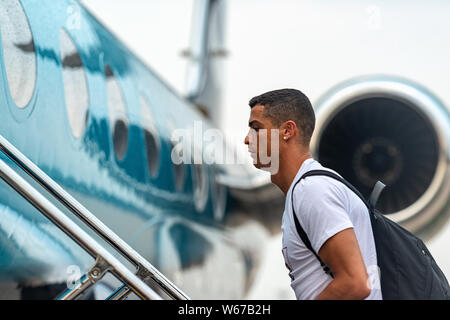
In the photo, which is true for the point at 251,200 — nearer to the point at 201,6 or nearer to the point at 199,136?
the point at 199,136

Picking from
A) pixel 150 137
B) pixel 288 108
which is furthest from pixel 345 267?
pixel 150 137

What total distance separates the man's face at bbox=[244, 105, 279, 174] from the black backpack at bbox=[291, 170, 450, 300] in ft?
0.64

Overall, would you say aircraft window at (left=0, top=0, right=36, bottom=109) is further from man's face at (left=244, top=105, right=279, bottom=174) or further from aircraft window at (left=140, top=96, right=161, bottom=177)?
aircraft window at (left=140, top=96, right=161, bottom=177)

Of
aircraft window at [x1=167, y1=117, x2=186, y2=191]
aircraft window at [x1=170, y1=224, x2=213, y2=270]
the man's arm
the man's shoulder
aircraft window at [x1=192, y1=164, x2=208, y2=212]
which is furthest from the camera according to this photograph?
aircraft window at [x1=192, y1=164, x2=208, y2=212]

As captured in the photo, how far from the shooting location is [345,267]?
1.78 metres

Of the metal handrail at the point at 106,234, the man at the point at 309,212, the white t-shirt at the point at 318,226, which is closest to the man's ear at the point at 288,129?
the man at the point at 309,212

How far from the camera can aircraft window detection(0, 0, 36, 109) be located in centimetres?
350

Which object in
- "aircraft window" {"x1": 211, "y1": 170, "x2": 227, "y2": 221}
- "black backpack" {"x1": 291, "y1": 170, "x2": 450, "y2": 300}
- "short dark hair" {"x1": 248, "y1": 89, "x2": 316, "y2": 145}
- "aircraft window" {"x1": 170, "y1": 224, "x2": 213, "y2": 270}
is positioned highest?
"short dark hair" {"x1": 248, "y1": 89, "x2": 316, "y2": 145}

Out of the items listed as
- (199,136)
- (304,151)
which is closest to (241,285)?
(199,136)

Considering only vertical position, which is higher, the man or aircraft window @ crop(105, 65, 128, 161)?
aircraft window @ crop(105, 65, 128, 161)

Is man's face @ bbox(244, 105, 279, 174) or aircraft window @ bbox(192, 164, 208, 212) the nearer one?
man's face @ bbox(244, 105, 279, 174)

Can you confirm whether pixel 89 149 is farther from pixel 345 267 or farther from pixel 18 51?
pixel 345 267

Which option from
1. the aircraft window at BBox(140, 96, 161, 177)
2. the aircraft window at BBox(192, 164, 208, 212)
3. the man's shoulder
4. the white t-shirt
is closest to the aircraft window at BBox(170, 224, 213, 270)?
the aircraft window at BBox(192, 164, 208, 212)
